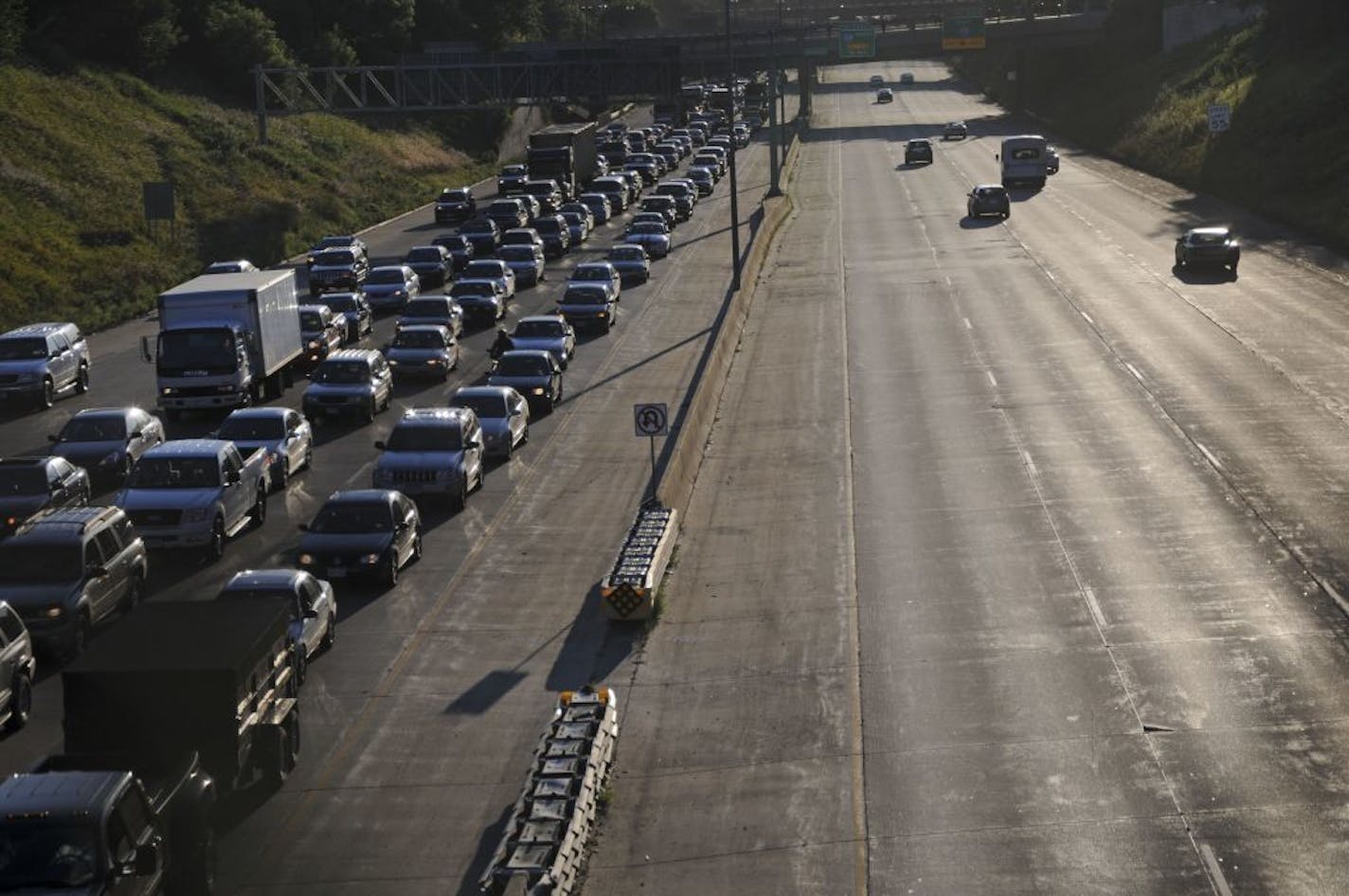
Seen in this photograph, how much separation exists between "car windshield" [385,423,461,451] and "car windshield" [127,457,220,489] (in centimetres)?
Answer: 399

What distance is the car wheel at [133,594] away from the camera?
26688 mm

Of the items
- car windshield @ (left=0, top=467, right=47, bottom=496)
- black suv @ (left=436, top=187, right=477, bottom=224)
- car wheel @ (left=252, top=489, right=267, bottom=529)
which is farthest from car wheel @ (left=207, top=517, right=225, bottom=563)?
black suv @ (left=436, top=187, right=477, bottom=224)

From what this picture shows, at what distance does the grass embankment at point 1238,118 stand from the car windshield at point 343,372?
37.2 metres

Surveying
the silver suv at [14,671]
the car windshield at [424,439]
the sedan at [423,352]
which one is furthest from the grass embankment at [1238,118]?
→ the silver suv at [14,671]

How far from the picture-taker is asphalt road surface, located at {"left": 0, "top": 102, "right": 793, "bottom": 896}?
1941cm

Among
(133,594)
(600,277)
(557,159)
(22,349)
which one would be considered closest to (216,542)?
(133,594)

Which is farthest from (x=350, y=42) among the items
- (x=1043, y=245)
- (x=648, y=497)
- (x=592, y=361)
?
(x=648, y=497)

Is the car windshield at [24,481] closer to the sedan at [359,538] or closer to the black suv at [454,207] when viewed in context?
the sedan at [359,538]

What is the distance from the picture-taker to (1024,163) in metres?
89.8

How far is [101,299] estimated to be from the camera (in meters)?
60.6

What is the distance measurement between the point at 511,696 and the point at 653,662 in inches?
86.7

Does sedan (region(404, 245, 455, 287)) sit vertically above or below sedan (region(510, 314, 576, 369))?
below

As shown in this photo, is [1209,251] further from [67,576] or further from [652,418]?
[67,576]

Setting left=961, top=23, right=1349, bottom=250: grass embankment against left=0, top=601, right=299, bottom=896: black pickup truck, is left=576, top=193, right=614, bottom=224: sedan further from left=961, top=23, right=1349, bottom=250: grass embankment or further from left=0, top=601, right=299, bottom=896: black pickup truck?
left=0, top=601, right=299, bottom=896: black pickup truck
